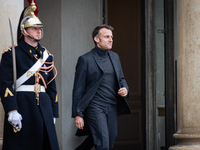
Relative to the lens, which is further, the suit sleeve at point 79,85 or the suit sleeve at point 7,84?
the suit sleeve at point 79,85

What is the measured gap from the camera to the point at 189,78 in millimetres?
6133

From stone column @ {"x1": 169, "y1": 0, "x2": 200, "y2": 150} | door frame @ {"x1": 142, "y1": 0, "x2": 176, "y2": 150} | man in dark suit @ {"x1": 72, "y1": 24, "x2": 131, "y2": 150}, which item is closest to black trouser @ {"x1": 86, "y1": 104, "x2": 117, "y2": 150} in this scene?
man in dark suit @ {"x1": 72, "y1": 24, "x2": 131, "y2": 150}

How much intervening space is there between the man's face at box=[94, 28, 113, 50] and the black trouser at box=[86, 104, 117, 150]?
74 centimetres

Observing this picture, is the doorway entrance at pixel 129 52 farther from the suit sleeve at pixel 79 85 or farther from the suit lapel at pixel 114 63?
the suit sleeve at pixel 79 85

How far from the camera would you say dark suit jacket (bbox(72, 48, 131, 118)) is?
17.8 feet

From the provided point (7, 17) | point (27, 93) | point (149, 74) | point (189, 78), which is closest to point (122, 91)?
point (189, 78)

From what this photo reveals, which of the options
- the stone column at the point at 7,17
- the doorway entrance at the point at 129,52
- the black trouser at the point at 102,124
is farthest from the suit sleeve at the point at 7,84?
the doorway entrance at the point at 129,52

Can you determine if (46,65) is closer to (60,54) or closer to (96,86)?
(96,86)

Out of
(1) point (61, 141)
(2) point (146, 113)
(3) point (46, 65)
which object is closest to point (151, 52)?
(2) point (146, 113)

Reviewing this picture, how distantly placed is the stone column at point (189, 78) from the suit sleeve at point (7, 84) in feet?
8.32

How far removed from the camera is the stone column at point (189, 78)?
6059 millimetres

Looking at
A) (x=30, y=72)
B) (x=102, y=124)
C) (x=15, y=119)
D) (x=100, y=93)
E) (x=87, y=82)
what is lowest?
(x=102, y=124)

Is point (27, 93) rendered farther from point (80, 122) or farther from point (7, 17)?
point (7, 17)

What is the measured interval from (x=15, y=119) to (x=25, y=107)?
234 millimetres
